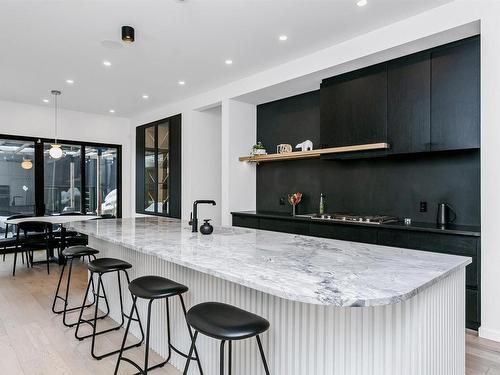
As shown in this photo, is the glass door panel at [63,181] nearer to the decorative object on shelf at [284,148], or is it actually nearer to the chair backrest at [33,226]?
the chair backrest at [33,226]

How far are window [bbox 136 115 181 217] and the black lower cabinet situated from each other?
2.81 m

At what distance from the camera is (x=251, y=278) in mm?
1463

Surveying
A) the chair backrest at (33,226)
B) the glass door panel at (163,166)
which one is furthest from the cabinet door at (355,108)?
the chair backrest at (33,226)

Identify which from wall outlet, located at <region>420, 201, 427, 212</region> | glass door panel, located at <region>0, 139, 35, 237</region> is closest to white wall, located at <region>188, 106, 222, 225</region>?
glass door panel, located at <region>0, 139, 35, 237</region>

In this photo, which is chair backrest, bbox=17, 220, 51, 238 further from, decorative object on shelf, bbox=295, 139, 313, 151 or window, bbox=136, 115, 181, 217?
decorative object on shelf, bbox=295, 139, 313, 151

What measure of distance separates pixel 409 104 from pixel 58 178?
21.7 feet

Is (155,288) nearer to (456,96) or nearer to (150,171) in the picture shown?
(456,96)

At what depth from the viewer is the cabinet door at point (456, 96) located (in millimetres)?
2928

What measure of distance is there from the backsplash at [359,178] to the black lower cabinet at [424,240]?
52 cm

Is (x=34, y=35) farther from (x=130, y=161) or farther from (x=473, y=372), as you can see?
(x=473, y=372)

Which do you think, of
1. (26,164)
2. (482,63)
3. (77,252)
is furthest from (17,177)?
(482,63)

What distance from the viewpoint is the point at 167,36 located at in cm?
355

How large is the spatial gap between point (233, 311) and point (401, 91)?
2.87 metres

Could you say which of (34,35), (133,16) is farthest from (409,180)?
(34,35)
